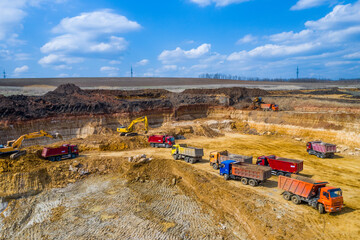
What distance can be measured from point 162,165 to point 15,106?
24.8 m

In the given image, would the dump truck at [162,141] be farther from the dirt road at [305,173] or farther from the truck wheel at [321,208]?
the truck wheel at [321,208]

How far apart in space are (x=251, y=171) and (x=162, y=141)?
539 inches

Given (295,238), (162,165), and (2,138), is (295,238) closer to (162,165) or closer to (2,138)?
(162,165)

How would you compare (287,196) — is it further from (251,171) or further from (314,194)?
(251,171)

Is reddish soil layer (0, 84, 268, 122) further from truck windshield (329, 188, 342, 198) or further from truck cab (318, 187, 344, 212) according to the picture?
truck windshield (329, 188, 342, 198)

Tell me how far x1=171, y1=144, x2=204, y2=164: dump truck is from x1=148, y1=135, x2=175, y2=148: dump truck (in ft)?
14.2

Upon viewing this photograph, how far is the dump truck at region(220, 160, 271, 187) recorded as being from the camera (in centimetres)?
Result: 1703

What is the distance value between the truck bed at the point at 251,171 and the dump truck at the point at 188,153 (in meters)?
4.65

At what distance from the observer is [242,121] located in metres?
43.8

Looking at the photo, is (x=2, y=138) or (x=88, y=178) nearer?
(x=88, y=178)

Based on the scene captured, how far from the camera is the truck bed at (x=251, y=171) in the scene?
1688 cm

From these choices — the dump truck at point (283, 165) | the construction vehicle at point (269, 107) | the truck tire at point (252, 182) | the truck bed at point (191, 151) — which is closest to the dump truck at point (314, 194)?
the truck tire at point (252, 182)

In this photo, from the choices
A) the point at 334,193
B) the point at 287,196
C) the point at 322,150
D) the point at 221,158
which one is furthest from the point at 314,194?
the point at 322,150

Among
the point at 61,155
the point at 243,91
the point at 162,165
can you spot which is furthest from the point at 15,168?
the point at 243,91
